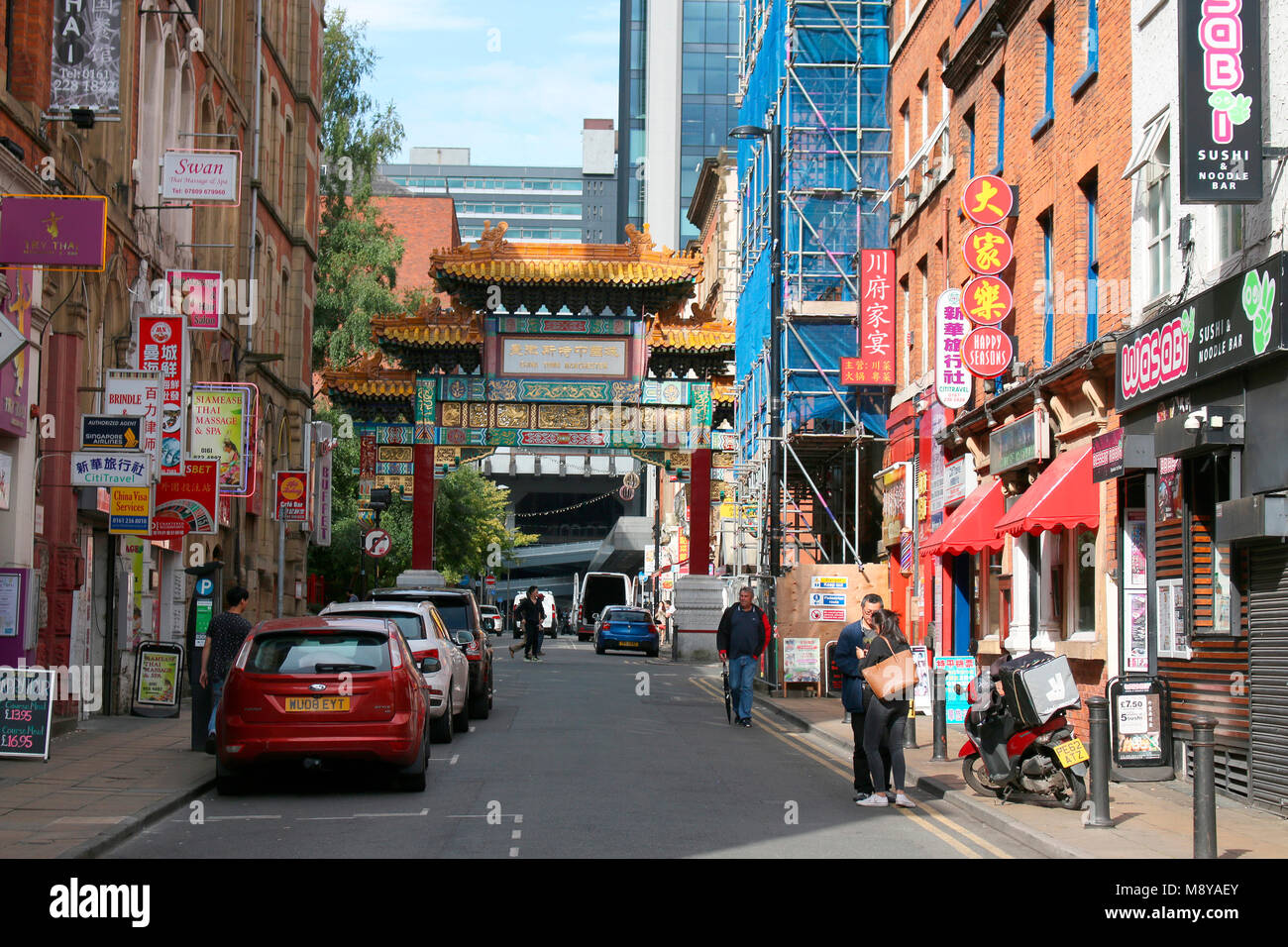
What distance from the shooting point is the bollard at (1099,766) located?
11.8 metres

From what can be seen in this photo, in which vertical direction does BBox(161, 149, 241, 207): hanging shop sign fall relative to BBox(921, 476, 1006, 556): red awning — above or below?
above

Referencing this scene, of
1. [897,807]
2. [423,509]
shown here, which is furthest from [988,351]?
[423,509]

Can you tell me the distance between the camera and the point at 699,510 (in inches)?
1783

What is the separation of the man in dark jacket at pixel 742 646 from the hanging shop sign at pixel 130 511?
25.5ft

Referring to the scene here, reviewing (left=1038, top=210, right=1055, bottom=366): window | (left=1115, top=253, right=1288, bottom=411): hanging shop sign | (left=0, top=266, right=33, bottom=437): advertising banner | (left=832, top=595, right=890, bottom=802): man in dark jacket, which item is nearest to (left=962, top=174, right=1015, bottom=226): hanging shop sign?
(left=1038, top=210, right=1055, bottom=366): window

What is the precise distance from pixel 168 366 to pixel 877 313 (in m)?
13.6

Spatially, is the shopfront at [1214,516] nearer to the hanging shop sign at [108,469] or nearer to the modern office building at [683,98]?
the hanging shop sign at [108,469]

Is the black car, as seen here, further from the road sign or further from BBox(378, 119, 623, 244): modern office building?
BBox(378, 119, 623, 244): modern office building

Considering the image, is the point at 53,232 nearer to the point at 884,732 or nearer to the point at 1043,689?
the point at 884,732

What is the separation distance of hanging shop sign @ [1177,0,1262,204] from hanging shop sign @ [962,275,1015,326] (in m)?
7.84

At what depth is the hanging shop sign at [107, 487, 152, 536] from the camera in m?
20.1

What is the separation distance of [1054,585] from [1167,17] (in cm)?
752

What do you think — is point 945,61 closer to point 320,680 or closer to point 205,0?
point 205,0

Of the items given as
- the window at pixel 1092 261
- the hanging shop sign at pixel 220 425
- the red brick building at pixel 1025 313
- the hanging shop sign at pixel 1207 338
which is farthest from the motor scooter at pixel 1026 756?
the hanging shop sign at pixel 220 425
